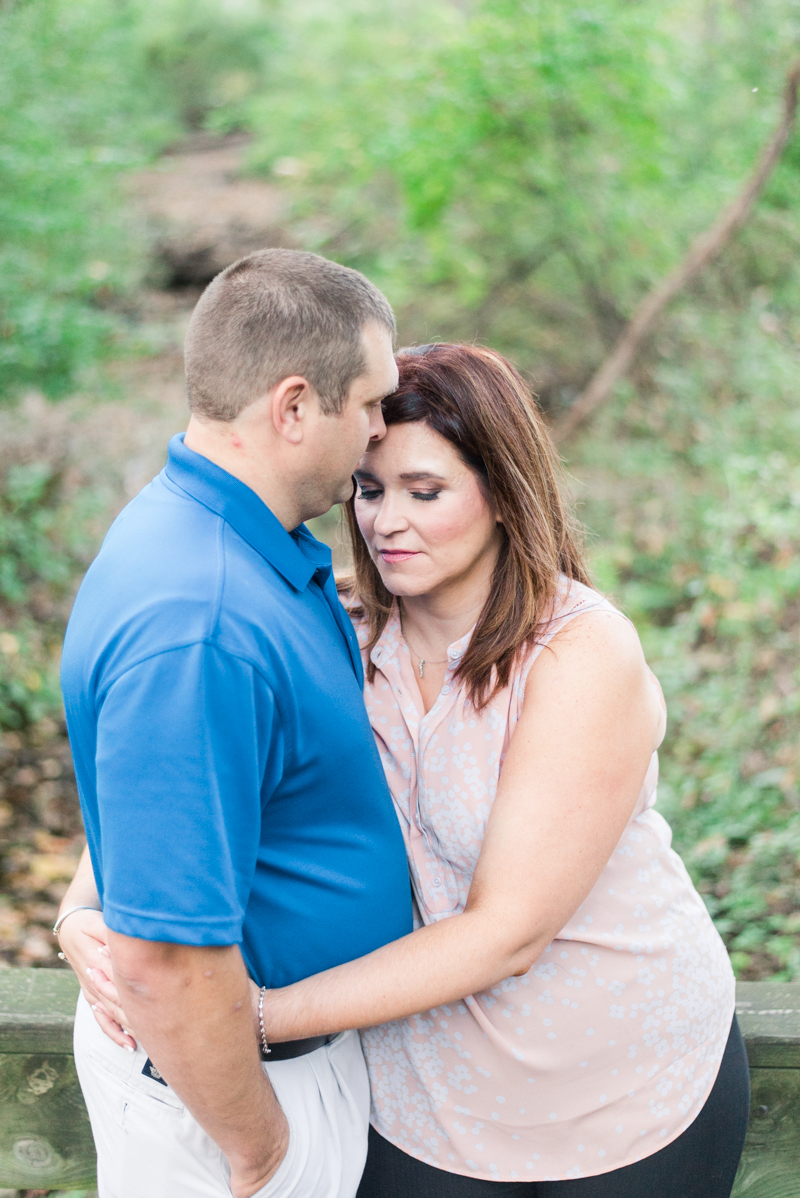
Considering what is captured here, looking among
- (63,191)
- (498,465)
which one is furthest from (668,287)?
(498,465)

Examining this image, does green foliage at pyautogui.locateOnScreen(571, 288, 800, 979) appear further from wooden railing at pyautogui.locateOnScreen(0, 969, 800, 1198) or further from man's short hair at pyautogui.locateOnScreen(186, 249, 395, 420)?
man's short hair at pyautogui.locateOnScreen(186, 249, 395, 420)

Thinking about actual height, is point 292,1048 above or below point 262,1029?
below

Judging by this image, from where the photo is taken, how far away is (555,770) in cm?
153

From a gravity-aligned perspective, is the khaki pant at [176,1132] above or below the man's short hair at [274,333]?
below

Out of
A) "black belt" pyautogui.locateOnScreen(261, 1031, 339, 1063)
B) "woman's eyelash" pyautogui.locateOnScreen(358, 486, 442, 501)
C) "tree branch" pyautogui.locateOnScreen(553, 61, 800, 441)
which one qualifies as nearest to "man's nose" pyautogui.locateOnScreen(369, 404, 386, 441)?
"woman's eyelash" pyautogui.locateOnScreen(358, 486, 442, 501)

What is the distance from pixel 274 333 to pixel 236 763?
0.64 metres

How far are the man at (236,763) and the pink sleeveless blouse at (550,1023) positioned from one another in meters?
0.10

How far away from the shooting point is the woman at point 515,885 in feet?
4.99

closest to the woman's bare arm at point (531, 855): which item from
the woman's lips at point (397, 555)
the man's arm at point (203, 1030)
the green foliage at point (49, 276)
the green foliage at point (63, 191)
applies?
the man's arm at point (203, 1030)

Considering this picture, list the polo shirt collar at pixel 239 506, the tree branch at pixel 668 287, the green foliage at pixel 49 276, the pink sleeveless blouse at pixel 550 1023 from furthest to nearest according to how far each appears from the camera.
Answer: the tree branch at pixel 668 287
the green foliage at pixel 49 276
the pink sleeveless blouse at pixel 550 1023
the polo shirt collar at pixel 239 506

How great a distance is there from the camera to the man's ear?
1.44 meters

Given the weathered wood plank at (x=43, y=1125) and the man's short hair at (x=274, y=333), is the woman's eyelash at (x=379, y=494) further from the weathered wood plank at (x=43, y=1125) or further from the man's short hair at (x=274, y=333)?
the weathered wood plank at (x=43, y=1125)

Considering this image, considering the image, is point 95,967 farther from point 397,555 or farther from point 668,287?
point 668,287

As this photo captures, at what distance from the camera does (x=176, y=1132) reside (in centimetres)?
146
